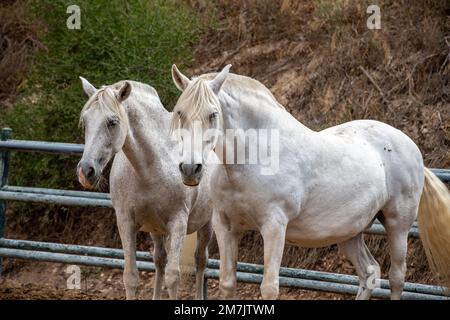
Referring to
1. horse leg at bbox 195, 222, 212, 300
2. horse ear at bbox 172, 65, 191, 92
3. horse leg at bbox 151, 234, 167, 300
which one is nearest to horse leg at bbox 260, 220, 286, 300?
horse ear at bbox 172, 65, 191, 92

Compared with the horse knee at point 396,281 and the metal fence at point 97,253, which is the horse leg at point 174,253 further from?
the horse knee at point 396,281

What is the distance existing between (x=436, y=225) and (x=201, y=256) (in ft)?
5.93

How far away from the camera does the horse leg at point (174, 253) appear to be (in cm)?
584

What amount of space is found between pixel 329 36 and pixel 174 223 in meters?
5.75

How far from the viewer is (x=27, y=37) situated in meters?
14.3

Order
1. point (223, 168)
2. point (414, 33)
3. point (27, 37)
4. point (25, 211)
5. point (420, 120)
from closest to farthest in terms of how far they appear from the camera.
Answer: point (223, 168), point (420, 120), point (414, 33), point (25, 211), point (27, 37)

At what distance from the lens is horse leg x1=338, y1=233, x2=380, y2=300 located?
6233mm

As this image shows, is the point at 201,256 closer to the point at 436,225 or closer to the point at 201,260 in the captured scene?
the point at 201,260

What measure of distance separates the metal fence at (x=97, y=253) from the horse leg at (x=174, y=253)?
1.32 m

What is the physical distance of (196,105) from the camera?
16.4ft

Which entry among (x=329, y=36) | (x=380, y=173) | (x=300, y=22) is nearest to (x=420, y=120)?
(x=329, y=36)

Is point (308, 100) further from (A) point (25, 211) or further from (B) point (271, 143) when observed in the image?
(B) point (271, 143)

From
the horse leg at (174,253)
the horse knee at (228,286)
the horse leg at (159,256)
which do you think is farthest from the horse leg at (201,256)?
the horse knee at (228,286)

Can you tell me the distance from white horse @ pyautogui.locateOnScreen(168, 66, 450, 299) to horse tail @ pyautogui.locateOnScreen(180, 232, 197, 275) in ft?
4.13
